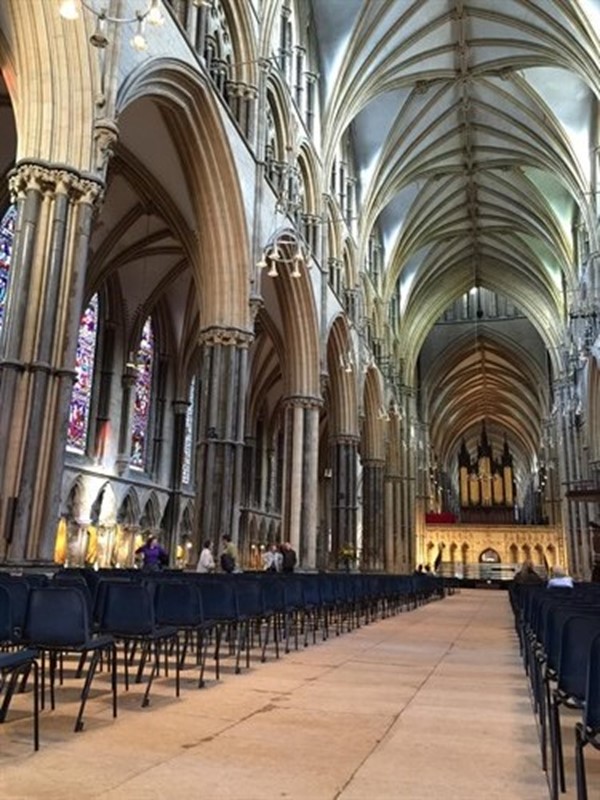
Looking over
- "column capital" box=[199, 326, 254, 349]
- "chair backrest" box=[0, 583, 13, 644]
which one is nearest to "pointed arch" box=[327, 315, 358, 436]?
"column capital" box=[199, 326, 254, 349]

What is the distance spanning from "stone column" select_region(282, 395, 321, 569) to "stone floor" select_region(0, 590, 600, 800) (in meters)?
13.5

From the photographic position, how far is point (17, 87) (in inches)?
407

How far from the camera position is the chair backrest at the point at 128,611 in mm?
5426

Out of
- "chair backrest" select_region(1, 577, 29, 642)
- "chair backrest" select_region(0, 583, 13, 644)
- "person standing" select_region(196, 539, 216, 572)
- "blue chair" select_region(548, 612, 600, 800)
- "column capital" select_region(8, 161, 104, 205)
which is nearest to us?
"blue chair" select_region(548, 612, 600, 800)

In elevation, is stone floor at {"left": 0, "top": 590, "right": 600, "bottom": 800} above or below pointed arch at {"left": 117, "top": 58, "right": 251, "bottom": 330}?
below

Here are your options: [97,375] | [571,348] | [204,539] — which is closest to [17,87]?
[204,539]

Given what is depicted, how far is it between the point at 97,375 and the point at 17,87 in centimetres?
1462

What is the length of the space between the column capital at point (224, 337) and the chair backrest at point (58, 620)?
11334 millimetres

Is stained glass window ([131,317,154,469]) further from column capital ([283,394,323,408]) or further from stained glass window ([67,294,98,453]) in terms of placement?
column capital ([283,394,323,408])

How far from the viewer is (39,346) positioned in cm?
920

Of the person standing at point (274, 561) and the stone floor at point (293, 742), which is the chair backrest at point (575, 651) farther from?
the person standing at point (274, 561)

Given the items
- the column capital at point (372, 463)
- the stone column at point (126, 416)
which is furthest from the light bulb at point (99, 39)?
the column capital at point (372, 463)

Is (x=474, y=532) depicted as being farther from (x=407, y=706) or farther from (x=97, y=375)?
(x=407, y=706)

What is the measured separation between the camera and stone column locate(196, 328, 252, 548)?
14906 millimetres
